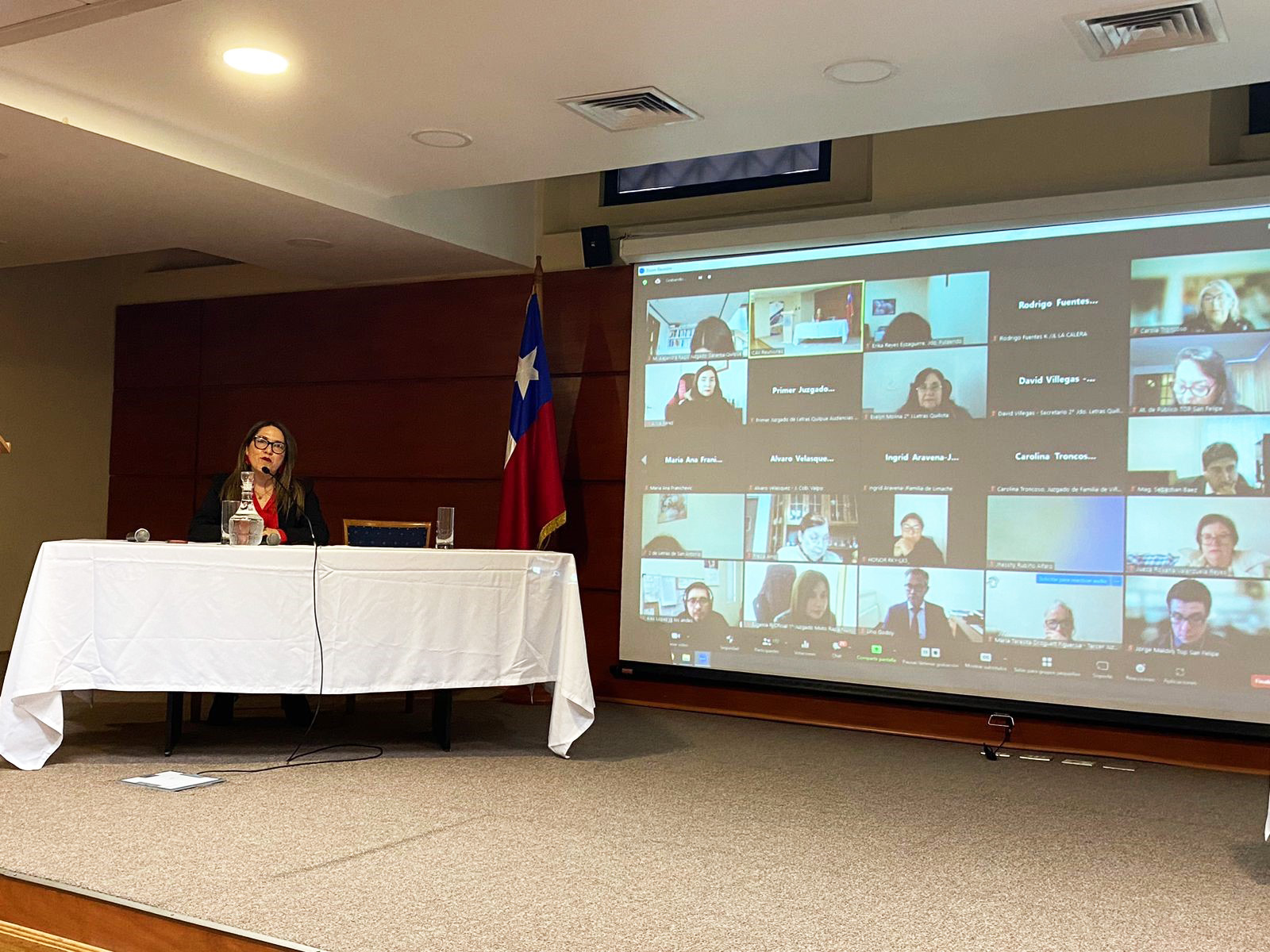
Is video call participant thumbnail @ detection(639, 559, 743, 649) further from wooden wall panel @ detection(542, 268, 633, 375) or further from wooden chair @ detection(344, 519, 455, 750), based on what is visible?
wooden chair @ detection(344, 519, 455, 750)

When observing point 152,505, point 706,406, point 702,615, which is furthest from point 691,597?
point 152,505

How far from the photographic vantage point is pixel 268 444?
452cm

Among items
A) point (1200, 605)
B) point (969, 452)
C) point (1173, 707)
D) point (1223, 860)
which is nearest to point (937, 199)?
point (969, 452)

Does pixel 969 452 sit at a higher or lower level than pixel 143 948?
higher

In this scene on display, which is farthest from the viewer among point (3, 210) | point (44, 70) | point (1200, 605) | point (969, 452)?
point (3, 210)

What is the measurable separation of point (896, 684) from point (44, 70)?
4.08m

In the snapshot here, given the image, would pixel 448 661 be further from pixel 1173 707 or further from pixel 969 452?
pixel 1173 707

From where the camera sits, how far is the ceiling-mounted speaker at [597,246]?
6.00 m

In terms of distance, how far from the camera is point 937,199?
17.0ft

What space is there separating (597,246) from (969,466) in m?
2.26

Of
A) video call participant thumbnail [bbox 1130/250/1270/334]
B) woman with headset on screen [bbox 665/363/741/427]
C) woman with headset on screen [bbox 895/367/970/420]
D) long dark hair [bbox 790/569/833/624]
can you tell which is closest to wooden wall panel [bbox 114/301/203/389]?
woman with headset on screen [bbox 665/363/741/427]

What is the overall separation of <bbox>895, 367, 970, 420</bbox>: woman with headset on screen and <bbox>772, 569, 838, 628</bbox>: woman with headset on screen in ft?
2.81

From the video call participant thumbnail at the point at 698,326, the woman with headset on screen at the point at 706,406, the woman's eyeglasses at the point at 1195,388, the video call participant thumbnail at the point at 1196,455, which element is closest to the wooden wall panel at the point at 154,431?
the video call participant thumbnail at the point at 698,326

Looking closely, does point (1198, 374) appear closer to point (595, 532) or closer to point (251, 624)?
point (595, 532)
